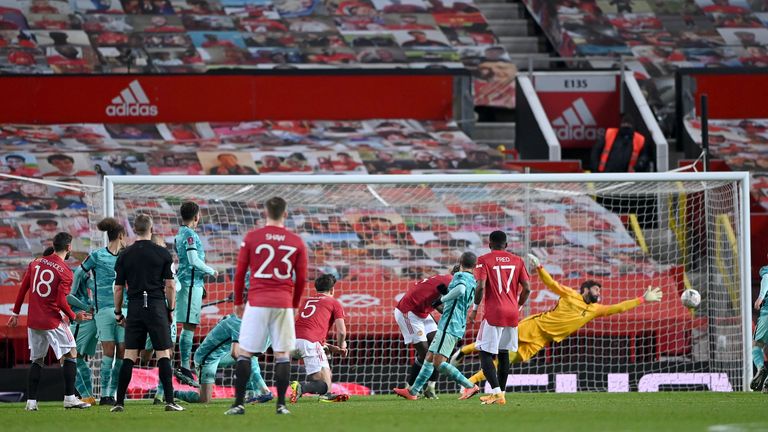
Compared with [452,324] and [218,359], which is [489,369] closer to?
[452,324]

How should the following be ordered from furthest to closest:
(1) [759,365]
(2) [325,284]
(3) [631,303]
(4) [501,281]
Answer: (3) [631,303] < (1) [759,365] < (2) [325,284] < (4) [501,281]

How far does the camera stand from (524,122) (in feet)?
70.5

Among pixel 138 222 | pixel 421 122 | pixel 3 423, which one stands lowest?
pixel 3 423

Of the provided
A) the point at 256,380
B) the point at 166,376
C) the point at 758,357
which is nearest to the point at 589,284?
the point at 758,357

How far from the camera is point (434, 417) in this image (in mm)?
10398

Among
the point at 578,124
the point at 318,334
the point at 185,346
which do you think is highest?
the point at 578,124

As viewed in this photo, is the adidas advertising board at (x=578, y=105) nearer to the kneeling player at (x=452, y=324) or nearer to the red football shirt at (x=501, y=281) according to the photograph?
the kneeling player at (x=452, y=324)

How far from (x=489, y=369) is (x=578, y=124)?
34.2 feet

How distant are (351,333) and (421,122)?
6001 mm

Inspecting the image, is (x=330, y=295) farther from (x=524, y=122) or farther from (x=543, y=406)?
(x=524, y=122)

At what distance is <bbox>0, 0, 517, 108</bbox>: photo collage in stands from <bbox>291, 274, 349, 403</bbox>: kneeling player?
868 centimetres

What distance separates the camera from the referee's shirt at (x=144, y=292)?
11320 mm

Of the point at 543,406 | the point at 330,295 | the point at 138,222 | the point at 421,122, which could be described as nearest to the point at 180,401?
the point at 330,295

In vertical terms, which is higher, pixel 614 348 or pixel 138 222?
pixel 138 222
